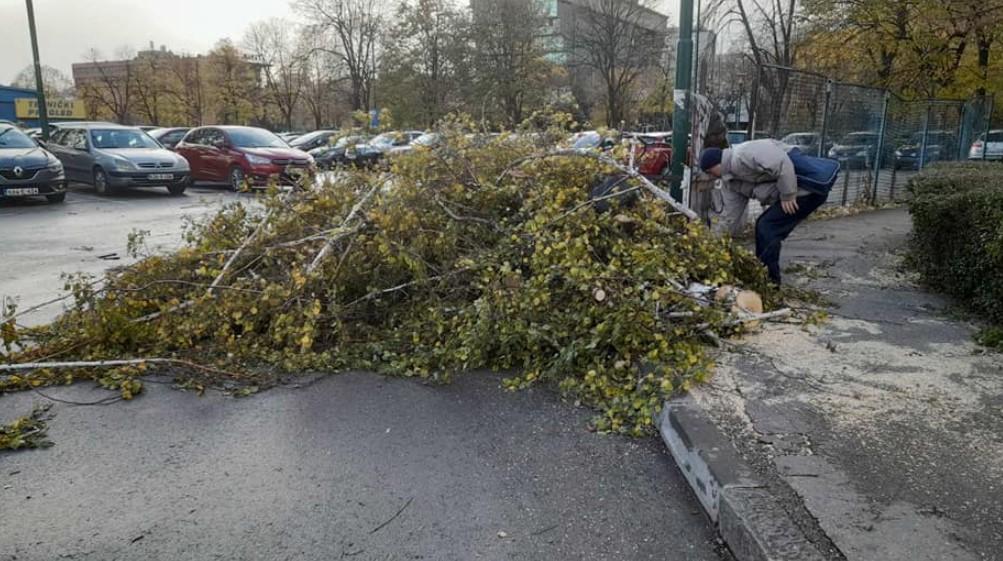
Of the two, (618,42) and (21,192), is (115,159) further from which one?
(618,42)

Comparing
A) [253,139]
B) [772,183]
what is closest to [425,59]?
[253,139]

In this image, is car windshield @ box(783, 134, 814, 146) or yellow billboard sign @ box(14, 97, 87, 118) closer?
car windshield @ box(783, 134, 814, 146)

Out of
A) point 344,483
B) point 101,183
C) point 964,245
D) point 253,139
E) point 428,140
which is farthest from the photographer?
point 253,139

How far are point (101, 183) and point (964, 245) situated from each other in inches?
685

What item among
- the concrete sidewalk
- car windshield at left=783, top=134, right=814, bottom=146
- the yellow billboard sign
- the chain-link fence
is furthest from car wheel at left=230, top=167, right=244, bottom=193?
the yellow billboard sign

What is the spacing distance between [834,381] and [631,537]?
1951mm

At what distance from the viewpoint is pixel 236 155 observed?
677 inches

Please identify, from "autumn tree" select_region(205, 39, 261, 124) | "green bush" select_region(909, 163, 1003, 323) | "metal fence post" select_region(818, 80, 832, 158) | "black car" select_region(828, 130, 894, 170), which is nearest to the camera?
"green bush" select_region(909, 163, 1003, 323)

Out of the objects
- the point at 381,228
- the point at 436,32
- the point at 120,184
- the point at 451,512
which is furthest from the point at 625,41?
the point at 451,512

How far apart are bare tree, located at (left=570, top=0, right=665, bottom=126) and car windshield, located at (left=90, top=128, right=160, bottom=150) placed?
25.4 m

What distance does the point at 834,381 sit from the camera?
4.13 metres

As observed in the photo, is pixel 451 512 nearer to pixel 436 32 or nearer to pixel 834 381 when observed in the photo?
pixel 834 381

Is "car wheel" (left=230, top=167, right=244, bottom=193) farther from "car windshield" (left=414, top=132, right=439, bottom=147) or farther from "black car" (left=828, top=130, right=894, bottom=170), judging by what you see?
"black car" (left=828, top=130, right=894, bottom=170)

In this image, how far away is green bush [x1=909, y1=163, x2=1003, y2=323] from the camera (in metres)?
5.05
